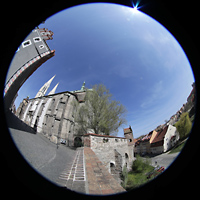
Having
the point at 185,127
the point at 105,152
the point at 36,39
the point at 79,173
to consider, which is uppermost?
the point at 36,39

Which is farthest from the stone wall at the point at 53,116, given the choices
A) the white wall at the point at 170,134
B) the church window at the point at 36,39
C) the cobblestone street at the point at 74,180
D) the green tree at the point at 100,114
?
the white wall at the point at 170,134

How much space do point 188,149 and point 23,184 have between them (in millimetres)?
1892

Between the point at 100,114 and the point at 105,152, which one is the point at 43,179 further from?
the point at 100,114

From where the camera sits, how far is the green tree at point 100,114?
12742mm

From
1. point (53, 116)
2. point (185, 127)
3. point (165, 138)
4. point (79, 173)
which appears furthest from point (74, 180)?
point (53, 116)

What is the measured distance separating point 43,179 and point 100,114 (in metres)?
12.0

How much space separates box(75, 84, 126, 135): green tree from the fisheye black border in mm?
11618

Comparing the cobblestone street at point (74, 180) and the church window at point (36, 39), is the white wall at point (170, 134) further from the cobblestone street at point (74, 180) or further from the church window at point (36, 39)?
the church window at point (36, 39)

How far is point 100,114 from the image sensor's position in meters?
13.0

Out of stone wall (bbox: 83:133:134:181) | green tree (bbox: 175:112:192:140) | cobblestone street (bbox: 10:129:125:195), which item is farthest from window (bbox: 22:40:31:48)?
green tree (bbox: 175:112:192:140)

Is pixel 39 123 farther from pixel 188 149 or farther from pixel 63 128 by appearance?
pixel 188 149

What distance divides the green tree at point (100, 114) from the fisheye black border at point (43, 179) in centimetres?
1162

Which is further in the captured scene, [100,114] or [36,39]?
[100,114]

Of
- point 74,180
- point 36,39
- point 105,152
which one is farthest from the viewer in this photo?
point 36,39
